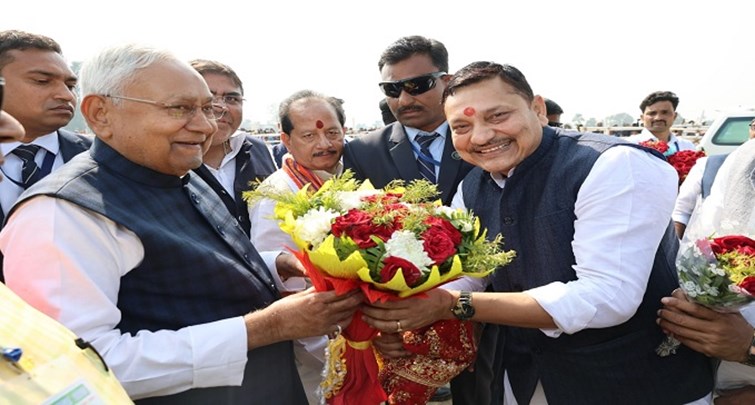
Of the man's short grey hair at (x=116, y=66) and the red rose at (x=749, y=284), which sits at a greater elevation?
the man's short grey hair at (x=116, y=66)

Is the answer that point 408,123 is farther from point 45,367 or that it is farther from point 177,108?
point 45,367

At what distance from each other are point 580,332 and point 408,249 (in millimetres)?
1009

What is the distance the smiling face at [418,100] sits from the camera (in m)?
3.73

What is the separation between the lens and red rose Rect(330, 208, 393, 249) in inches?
70.7

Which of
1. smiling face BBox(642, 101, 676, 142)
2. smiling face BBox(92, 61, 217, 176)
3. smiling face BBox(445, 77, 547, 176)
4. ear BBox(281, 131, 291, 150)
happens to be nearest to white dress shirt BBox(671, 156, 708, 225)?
smiling face BBox(445, 77, 547, 176)

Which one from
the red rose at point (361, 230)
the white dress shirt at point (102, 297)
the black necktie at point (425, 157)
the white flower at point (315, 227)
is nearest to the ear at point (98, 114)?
the white dress shirt at point (102, 297)

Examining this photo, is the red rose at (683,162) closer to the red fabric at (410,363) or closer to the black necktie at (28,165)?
the red fabric at (410,363)

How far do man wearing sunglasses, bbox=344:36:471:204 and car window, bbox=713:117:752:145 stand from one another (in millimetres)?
10288

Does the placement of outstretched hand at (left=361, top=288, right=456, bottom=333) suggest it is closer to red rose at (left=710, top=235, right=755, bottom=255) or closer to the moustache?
red rose at (left=710, top=235, right=755, bottom=255)

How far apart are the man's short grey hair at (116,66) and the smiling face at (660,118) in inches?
343

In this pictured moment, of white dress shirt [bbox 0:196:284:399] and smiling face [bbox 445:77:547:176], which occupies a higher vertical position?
smiling face [bbox 445:77:547:176]

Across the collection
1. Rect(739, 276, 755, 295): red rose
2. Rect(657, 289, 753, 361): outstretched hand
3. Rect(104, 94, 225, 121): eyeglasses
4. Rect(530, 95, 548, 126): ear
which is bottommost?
Rect(657, 289, 753, 361): outstretched hand

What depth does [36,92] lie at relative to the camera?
132 inches

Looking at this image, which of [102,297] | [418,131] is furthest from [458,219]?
[418,131]
